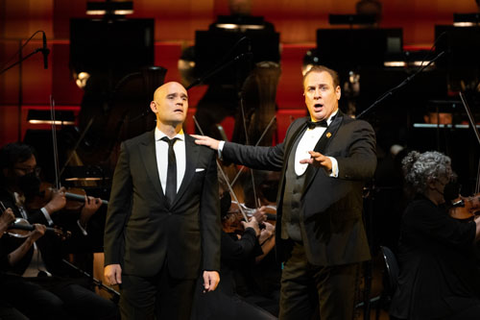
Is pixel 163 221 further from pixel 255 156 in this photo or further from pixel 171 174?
pixel 255 156

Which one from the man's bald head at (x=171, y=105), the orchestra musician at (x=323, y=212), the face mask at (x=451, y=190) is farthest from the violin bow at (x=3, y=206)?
the face mask at (x=451, y=190)

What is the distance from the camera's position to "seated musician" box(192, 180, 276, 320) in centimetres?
335

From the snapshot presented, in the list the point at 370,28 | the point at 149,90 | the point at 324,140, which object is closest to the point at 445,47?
the point at 370,28

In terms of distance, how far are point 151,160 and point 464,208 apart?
204 centimetres

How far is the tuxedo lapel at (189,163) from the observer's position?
2660 millimetres

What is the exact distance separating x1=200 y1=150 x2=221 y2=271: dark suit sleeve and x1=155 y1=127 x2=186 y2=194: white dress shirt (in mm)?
105

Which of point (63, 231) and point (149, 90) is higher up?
point (149, 90)

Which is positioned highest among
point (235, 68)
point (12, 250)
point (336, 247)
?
point (235, 68)

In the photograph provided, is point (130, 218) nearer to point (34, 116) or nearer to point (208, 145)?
point (208, 145)

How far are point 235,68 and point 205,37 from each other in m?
0.39

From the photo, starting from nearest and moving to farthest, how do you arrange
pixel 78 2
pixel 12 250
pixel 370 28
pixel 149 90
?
Result: pixel 12 250 → pixel 149 90 → pixel 370 28 → pixel 78 2

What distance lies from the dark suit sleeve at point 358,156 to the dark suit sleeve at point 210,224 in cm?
52

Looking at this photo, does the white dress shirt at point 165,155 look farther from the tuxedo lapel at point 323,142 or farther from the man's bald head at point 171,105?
the tuxedo lapel at point 323,142

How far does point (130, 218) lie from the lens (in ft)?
8.77
